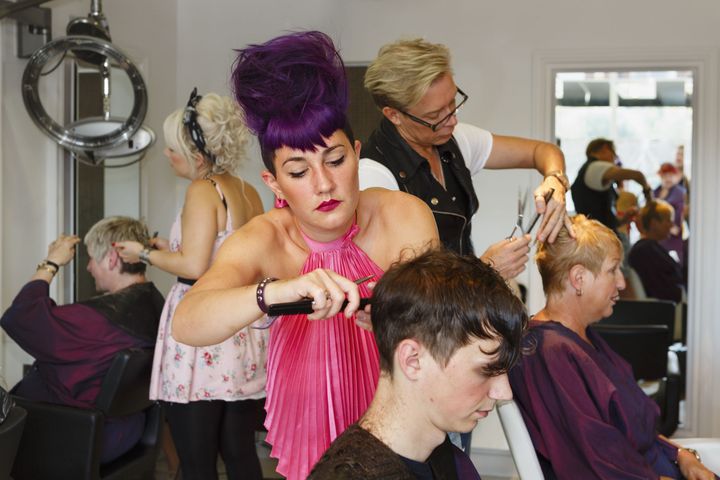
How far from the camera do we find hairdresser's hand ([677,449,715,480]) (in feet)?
7.13

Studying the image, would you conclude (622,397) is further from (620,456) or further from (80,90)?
(80,90)

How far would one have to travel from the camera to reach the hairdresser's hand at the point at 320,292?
1150 mm

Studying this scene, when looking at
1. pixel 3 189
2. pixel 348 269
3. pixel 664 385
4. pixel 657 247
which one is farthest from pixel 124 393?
pixel 657 247

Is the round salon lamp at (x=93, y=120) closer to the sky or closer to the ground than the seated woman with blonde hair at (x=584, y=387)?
closer to the sky

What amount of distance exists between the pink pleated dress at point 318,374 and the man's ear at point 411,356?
0.17 m

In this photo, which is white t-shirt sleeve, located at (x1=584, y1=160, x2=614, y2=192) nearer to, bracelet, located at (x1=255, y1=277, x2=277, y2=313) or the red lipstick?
the red lipstick

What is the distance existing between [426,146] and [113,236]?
1346 mm

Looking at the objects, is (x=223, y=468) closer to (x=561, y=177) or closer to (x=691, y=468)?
(x=691, y=468)

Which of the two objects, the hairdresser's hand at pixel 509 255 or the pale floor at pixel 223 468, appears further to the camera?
the pale floor at pixel 223 468

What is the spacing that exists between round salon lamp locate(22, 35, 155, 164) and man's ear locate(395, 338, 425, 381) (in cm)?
227

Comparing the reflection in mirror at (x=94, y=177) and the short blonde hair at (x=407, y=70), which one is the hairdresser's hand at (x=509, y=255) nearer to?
the short blonde hair at (x=407, y=70)

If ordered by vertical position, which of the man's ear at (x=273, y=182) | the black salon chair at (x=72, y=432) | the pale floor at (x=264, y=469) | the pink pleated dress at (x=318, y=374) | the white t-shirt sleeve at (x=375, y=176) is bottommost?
the pale floor at (x=264, y=469)

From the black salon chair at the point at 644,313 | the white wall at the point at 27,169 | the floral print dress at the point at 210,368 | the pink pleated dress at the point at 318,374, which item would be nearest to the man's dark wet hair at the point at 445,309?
the pink pleated dress at the point at 318,374

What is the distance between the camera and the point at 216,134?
274 centimetres
